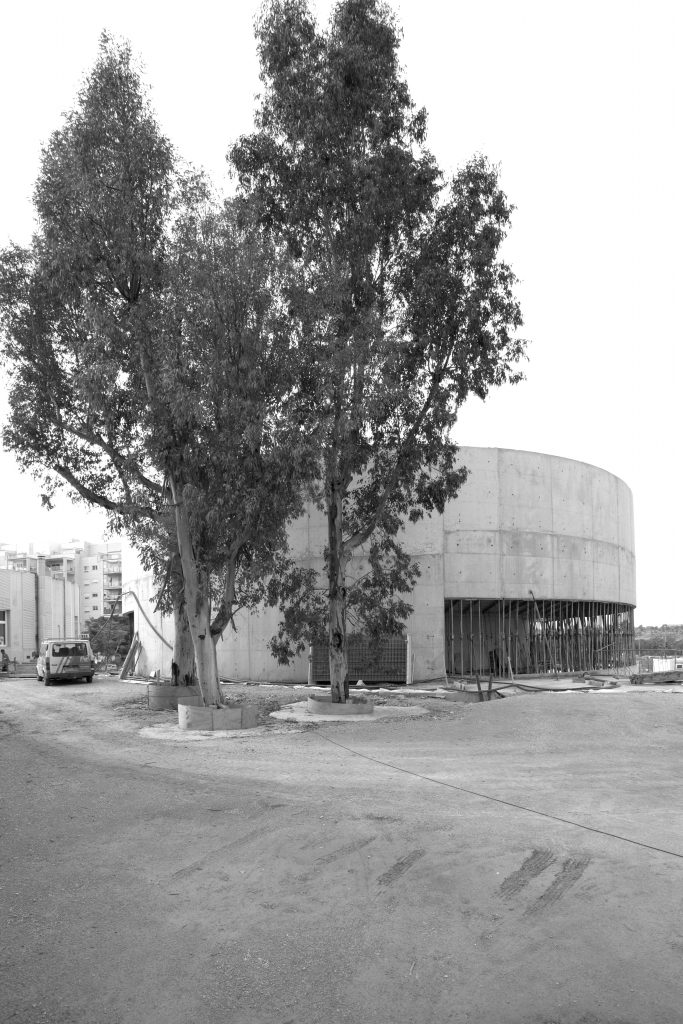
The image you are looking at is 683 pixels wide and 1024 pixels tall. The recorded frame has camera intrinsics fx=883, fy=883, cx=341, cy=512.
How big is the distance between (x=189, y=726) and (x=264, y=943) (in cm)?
1186

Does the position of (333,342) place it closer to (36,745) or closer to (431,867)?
(36,745)

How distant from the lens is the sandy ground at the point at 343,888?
4648 mm

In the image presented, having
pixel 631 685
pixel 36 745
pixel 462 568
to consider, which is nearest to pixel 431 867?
pixel 36 745

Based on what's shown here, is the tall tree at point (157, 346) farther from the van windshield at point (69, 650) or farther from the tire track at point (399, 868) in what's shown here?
the van windshield at point (69, 650)

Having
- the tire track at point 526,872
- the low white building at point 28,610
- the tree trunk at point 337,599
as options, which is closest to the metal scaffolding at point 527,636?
the tree trunk at point 337,599

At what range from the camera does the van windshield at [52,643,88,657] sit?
3569 cm

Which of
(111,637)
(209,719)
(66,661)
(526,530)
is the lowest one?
(111,637)

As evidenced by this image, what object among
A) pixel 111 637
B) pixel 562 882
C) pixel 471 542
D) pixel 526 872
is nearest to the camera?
pixel 562 882

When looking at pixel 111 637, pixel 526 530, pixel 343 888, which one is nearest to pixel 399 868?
pixel 343 888

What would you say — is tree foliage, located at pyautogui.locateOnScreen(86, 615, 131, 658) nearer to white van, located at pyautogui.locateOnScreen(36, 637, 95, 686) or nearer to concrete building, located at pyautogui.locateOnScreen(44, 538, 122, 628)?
white van, located at pyautogui.locateOnScreen(36, 637, 95, 686)

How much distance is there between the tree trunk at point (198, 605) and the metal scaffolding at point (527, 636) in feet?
49.1

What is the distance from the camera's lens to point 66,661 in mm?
35219

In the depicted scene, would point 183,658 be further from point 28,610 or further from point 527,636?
point 28,610

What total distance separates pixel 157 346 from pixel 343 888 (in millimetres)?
12713
